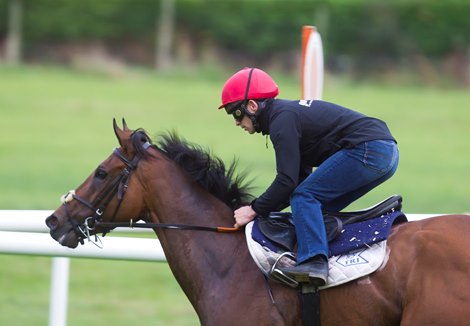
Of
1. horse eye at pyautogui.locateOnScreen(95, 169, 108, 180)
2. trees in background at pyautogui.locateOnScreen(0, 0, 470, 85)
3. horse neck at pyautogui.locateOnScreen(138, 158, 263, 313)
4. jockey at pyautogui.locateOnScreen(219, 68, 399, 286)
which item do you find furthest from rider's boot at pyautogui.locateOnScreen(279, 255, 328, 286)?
trees in background at pyautogui.locateOnScreen(0, 0, 470, 85)

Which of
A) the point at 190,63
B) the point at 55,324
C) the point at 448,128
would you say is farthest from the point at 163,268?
the point at 190,63

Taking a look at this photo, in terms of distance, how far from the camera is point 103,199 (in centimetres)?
536

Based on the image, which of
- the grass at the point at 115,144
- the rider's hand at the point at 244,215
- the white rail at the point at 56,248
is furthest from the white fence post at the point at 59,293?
the rider's hand at the point at 244,215

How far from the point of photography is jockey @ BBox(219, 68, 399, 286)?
5.11m

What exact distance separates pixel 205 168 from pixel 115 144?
16412 mm

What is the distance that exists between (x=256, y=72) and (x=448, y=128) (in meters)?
21.5

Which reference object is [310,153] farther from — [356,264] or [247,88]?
[356,264]

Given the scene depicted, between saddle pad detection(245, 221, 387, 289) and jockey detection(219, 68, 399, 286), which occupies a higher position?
jockey detection(219, 68, 399, 286)

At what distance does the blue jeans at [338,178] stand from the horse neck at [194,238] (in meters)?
0.42

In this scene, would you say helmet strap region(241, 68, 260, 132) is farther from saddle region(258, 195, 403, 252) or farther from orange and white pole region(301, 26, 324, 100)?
orange and white pole region(301, 26, 324, 100)

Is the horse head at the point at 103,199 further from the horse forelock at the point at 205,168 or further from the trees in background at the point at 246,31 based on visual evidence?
the trees in background at the point at 246,31

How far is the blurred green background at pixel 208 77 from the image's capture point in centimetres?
1909

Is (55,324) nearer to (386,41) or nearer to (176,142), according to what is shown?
(176,142)

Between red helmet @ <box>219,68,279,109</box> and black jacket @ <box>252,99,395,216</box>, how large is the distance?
76mm
